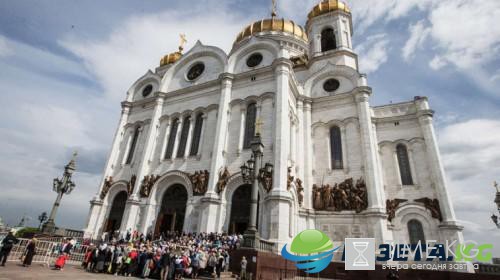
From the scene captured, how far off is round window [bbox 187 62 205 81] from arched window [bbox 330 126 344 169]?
1276cm

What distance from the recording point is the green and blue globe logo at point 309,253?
13.6 meters

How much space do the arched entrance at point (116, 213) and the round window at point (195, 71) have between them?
38.2 feet

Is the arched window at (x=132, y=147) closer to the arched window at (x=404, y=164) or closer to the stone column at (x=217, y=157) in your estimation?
the stone column at (x=217, y=157)

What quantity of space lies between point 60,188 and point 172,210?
27.1 feet

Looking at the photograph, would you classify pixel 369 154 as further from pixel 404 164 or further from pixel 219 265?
pixel 219 265

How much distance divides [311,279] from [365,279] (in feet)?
11.1

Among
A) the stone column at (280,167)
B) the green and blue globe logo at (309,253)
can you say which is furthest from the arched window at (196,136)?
the green and blue globe logo at (309,253)

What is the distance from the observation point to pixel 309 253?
1345cm

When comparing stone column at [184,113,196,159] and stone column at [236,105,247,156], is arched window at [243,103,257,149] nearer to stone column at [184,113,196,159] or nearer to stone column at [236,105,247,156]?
stone column at [236,105,247,156]

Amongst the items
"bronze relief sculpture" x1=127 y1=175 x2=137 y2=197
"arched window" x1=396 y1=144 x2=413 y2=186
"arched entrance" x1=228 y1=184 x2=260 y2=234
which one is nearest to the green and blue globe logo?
"arched entrance" x1=228 y1=184 x2=260 y2=234

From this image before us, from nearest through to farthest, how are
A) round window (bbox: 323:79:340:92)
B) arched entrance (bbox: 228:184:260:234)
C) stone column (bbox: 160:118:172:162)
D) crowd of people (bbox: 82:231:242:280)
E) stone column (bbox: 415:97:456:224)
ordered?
crowd of people (bbox: 82:231:242:280) < arched entrance (bbox: 228:184:260:234) < stone column (bbox: 415:97:456:224) < stone column (bbox: 160:118:172:162) < round window (bbox: 323:79:340:92)

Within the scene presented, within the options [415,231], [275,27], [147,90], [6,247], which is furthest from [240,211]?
[275,27]

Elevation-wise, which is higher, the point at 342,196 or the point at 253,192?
the point at 342,196

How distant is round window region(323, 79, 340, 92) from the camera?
23.0 metres
